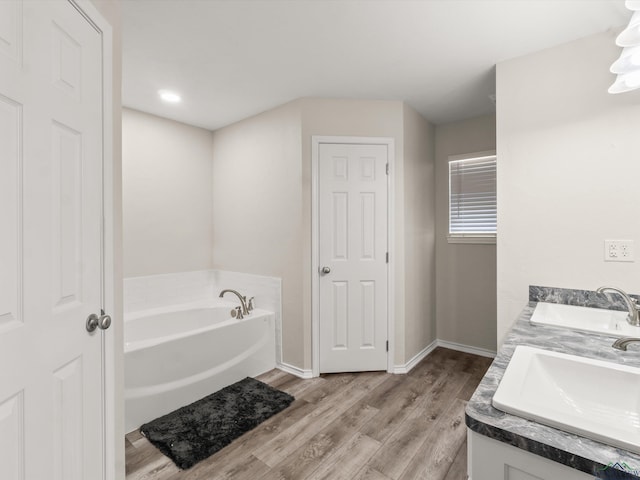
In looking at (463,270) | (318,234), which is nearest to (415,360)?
(463,270)

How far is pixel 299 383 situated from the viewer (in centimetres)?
271

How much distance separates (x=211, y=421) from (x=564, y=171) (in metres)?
2.73

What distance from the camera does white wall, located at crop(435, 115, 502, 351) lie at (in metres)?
3.23

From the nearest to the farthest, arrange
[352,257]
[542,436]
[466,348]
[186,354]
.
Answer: [542,436] < [186,354] < [352,257] < [466,348]

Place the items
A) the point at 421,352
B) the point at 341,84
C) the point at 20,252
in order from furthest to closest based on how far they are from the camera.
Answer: the point at 421,352
the point at 341,84
the point at 20,252

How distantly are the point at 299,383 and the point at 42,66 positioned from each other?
8.40 ft

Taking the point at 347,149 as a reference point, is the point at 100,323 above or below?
below

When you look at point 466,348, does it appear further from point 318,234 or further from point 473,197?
point 318,234

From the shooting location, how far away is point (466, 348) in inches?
134

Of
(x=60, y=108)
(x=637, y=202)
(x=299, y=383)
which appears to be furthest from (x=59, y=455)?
(x=637, y=202)

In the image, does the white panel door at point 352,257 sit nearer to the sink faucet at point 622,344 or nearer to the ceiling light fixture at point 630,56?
the ceiling light fixture at point 630,56

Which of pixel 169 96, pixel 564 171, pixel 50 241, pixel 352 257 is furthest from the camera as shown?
pixel 352 257

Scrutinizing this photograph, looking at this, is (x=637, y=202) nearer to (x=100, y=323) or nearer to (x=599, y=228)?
(x=599, y=228)

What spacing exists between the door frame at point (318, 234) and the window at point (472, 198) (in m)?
0.98
